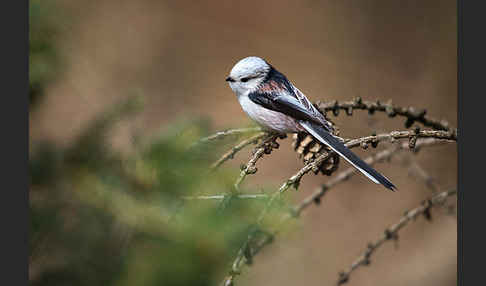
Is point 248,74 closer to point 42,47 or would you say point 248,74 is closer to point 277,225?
point 42,47

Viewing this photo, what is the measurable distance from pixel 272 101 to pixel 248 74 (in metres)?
0.06

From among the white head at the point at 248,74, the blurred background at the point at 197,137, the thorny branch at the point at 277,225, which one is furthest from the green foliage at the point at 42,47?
the thorny branch at the point at 277,225

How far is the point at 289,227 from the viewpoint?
41 cm

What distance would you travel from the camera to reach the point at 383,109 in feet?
2.58

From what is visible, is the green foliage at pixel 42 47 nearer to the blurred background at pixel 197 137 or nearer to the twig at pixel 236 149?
the blurred background at pixel 197 137

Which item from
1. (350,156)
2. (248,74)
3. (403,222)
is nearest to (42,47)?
(248,74)

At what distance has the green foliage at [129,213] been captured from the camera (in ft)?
1.14

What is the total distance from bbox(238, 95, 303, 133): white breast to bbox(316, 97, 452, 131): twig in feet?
0.19

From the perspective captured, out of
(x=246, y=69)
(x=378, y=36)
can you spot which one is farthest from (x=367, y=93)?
(x=246, y=69)

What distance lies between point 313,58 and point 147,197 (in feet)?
3.49

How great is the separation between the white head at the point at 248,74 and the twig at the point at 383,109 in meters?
0.10

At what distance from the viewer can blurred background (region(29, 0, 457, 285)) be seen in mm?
449

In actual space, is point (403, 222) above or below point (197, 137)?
below

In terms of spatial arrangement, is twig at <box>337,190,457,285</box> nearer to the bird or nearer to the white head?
the bird
